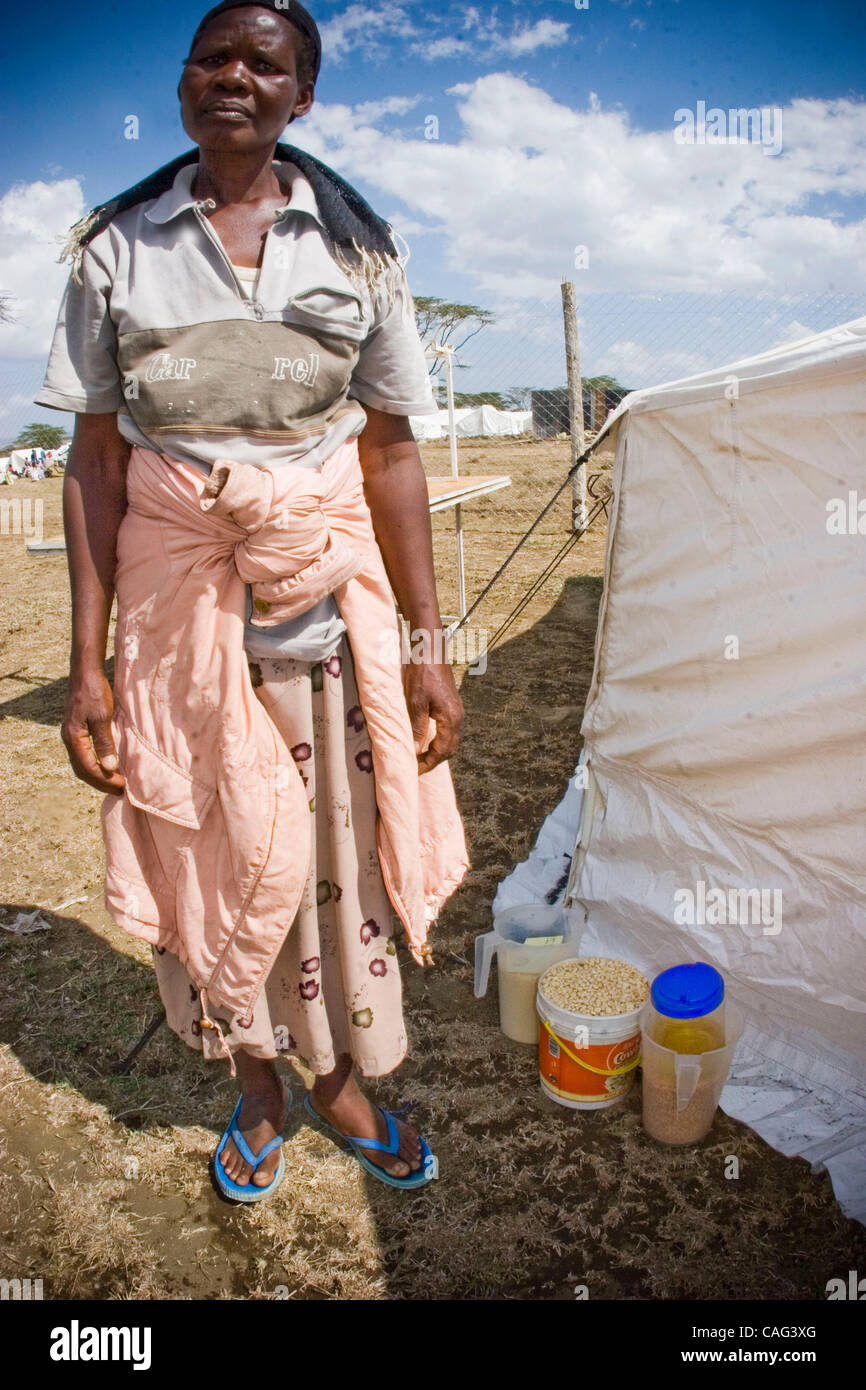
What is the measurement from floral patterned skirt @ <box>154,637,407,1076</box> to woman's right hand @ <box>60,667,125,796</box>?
0.91ft

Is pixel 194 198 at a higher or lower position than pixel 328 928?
higher

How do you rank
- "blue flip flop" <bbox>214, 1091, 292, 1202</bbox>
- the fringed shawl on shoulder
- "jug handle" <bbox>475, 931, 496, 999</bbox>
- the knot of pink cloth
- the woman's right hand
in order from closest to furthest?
the knot of pink cloth
the fringed shawl on shoulder
the woman's right hand
"blue flip flop" <bbox>214, 1091, 292, 1202</bbox>
"jug handle" <bbox>475, 931, 496, 999</bbox>

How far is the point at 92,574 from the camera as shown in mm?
1530

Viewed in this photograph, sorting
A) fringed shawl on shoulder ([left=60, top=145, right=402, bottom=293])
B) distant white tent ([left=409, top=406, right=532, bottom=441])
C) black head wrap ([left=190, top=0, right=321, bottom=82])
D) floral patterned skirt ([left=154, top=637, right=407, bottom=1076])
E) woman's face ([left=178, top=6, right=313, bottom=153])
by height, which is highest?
distant white tent ([left=409, top=406, right=532, bottom=441])

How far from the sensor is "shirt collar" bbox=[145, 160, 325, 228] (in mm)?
1399

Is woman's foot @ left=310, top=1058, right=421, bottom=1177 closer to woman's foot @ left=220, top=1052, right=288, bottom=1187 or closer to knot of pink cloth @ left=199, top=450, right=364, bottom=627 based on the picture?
woman's foot @ left=220, top=1052, right=288, bottom=1187

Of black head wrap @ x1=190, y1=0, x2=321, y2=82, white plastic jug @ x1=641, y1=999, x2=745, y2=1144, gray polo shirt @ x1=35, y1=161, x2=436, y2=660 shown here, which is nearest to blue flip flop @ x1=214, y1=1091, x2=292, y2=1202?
white plastic jug @ x1=641, y1=999, x2=745, y2=1144

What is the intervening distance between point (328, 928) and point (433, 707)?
1.56ft

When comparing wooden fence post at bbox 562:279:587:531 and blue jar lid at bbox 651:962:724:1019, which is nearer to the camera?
blue jar lid at bbox 651:962:724:1019
